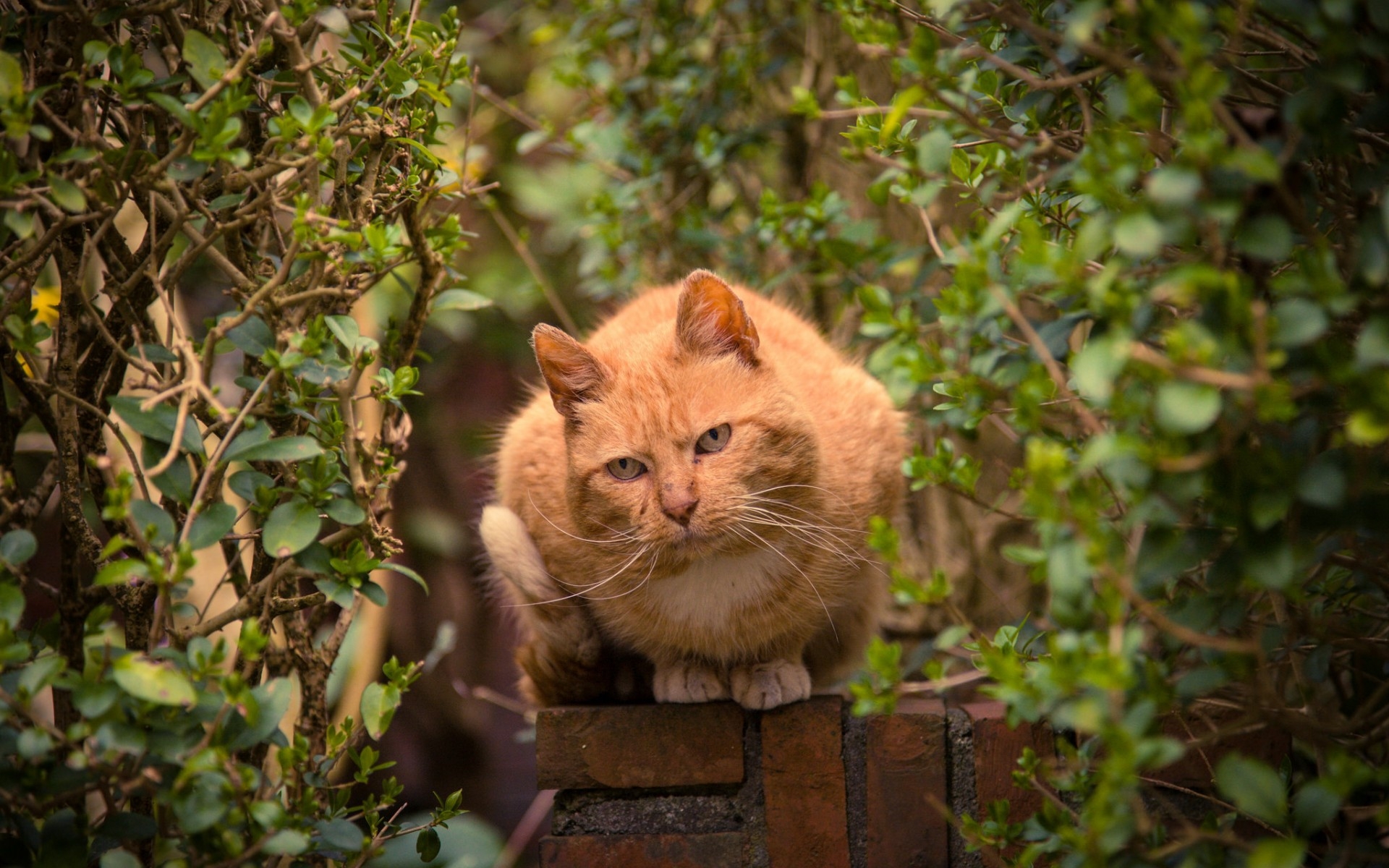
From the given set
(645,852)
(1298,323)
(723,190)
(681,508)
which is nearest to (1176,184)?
(1298,323)

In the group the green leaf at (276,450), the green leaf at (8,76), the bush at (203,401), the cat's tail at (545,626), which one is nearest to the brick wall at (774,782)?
the cat's tail at (545,626)

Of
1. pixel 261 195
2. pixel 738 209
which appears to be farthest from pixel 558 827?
pixel 738 209

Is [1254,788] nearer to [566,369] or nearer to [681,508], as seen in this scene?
[681,508]

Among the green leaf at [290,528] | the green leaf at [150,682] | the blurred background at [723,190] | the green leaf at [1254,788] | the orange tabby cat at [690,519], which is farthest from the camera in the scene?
the blurred background at [723,190]

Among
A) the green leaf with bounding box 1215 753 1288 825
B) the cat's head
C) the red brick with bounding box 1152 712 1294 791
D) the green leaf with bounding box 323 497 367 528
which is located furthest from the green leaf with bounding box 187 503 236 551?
the red brick with bounding box 1152 712 1294 791

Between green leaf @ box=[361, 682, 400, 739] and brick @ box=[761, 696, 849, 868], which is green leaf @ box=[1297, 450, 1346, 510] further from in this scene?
green leaf @ box=[361, 682, 400, 739]

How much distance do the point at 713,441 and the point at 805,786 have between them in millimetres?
732

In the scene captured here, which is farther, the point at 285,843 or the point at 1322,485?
the point at 285,843

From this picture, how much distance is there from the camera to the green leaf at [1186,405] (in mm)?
1017

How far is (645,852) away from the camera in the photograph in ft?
6.61

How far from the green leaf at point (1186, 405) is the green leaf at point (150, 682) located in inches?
49.3

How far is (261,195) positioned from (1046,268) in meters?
1.22

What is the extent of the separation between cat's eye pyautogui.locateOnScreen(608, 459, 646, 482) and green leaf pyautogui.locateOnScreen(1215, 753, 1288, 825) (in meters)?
1.23

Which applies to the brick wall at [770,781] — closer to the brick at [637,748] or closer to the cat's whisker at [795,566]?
the brick at [637,748]
